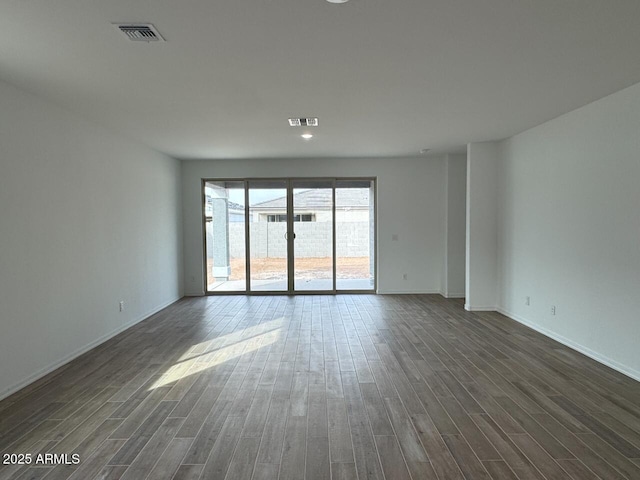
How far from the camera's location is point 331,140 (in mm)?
5496

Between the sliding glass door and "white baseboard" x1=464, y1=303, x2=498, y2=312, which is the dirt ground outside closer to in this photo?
the sliding glass door

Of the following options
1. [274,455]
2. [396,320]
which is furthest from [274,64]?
[396,320]

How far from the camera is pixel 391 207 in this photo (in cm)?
717

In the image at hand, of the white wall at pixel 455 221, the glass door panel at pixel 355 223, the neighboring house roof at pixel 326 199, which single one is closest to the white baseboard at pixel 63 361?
the neighboring house roof at pixel 326 199

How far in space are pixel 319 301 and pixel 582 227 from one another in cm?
408

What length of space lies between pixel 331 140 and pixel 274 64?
8.94 ft

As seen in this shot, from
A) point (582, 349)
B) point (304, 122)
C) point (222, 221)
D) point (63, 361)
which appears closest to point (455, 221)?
point (582, 349)

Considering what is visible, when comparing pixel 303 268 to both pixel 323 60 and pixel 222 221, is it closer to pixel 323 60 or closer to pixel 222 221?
pixel 222 221

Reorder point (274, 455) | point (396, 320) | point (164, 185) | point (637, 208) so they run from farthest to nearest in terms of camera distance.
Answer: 1. point (164, 185)
2. point (396, 320)
3. point (637, 208)
4. point (274, 455)

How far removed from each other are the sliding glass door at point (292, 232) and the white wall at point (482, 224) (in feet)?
6.51

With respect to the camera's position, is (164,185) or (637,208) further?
(164,185)

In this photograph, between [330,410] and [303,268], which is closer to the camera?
[330,410]

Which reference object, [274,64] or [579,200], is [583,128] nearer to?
[579,200]

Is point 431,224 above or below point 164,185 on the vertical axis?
below
